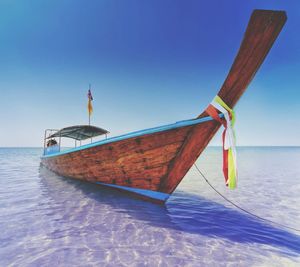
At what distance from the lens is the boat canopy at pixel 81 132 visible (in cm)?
989

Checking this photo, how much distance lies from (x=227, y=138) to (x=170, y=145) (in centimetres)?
122

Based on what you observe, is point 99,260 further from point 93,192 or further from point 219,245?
point 93,192

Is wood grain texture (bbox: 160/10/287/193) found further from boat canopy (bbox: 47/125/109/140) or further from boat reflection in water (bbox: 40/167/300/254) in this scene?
boat canopy (bbox: 47/125/109/140)

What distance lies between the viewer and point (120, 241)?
3.05m

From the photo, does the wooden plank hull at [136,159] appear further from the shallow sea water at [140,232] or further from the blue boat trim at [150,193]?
Answer: the shallow sea water at [140,232]

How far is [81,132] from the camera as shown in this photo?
37.5 ft

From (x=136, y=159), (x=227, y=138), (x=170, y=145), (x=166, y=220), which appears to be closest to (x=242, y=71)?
(x=227, y=138)

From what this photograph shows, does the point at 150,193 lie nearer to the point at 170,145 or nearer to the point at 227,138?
the point at 170,145

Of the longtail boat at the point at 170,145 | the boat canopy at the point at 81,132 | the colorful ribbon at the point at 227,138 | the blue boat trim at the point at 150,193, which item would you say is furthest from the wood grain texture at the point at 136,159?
the boat canopy at the point at 81,132

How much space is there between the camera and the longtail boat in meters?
2.98

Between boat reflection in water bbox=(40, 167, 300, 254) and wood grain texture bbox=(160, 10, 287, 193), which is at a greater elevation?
wood grain texture bbox=(160, 10, 287, 193)

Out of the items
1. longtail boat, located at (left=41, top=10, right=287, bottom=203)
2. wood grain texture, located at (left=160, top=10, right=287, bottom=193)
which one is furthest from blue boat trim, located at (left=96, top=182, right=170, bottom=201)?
wood grain texture, located at (left=160, top=10, right=287, bottom=193)

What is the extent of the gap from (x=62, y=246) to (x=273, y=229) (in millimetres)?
4055

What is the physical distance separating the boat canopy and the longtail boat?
3.77 meters
